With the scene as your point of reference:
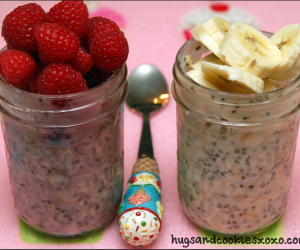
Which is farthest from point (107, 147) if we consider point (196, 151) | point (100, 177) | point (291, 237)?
point (291, 237)

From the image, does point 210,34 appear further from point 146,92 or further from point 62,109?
point 146,92

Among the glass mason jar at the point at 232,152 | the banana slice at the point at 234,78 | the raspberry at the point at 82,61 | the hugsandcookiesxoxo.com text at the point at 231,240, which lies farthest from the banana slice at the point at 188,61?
the hugsandcookiesxoxo.com text at the point at 231,240

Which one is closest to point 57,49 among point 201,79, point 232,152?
point 201,79

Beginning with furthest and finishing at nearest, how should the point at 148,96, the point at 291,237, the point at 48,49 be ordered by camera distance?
the point at 148,96, the point at 291,237, the point at 48,49

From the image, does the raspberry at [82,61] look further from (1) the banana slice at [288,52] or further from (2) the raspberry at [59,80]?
(1) the banana slice at [288,52]

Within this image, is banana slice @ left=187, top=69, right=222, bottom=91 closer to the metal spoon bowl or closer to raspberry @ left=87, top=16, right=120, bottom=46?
raspberry @ left=87, top=16, right=120, bottom=46

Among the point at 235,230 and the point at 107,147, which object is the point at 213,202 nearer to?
the point at 235,230

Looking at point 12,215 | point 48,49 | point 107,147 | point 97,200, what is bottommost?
point 12,215
